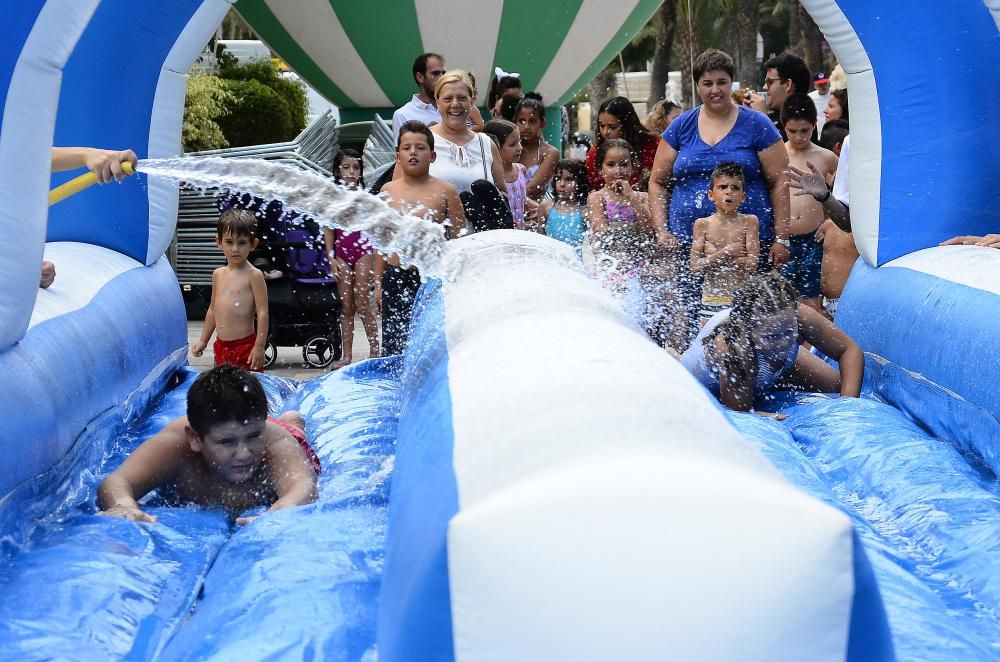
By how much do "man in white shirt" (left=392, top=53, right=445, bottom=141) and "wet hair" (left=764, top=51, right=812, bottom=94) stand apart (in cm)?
169

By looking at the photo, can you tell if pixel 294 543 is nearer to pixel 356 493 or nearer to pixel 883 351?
pixel 356 493

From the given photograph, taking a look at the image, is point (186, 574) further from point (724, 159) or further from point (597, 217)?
point (597, 217)

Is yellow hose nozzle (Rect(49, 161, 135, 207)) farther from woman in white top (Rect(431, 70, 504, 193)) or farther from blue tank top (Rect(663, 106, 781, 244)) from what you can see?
blue tank top (Rect(663, 106, 781, 244))

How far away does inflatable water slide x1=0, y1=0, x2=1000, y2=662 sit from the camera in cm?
112

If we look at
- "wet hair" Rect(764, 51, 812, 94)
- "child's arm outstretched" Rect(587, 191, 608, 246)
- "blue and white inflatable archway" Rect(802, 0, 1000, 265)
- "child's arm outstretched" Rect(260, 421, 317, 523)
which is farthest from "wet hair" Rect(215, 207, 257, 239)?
"wet hair" Rect(764, 51, 812, 94)

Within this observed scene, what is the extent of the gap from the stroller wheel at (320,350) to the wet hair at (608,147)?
5.79 feet

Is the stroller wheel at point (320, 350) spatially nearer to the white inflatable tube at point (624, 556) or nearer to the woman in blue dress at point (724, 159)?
the woman in blue dress at point (724, 159)

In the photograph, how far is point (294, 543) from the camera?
244cm

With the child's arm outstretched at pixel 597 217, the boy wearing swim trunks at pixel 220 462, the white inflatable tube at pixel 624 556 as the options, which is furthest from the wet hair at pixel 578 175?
the white inflatable tube at pixel 624 556

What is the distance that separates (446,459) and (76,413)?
1.93m

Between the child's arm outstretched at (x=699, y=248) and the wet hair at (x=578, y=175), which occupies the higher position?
the wet hair at (x=578, y=175)

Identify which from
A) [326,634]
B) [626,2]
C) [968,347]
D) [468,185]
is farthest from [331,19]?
[326,634]

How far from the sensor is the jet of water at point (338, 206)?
3449mm

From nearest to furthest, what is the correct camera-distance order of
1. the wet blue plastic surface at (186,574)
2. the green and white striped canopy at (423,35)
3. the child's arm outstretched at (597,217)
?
1. the wet blue plastic surface at (186,574)
2. the child's arm outstretched at (597,217)
3. the green and white striped canopy at (423,35)
